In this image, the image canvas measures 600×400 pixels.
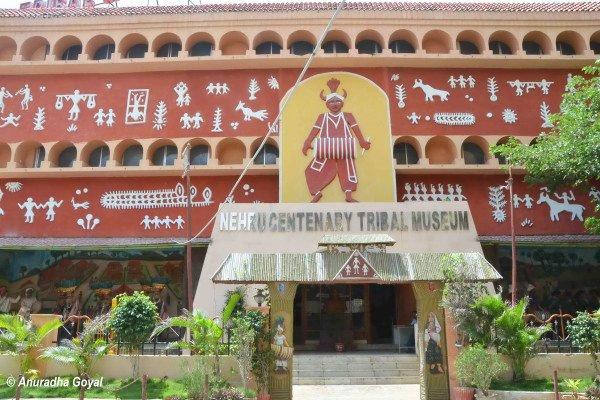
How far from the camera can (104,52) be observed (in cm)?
2195

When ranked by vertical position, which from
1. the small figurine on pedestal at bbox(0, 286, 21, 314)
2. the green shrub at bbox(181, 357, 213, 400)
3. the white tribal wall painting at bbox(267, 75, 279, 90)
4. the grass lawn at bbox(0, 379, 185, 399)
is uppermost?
the white tribal wall painting at bbox(267, 75, 279, 90)

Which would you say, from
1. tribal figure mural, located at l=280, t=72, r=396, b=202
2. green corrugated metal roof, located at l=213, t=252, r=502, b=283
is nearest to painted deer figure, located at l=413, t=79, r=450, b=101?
tribal figure mural, located at l=280, t=72, r=396, b=202

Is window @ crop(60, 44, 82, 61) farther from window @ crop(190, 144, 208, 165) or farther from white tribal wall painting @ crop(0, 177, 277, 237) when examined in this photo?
window @ crop(190, 144, 208, 165)

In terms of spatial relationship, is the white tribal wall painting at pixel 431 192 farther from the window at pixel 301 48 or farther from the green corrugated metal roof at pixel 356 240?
the green corrugated metal roof at pixel 356 240

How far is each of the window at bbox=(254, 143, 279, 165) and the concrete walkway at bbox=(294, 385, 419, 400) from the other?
970 cm

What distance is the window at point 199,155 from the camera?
20234mm

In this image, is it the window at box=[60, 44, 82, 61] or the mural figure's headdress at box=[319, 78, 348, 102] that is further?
the window at box=[60, 44, 82, 61]

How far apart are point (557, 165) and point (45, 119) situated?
19330mm

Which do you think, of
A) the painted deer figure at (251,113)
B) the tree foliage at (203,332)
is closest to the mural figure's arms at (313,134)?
the painted deer figure at (251,113)

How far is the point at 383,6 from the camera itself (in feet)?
72.0

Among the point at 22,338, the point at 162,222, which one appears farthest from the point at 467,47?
the point at 22,338

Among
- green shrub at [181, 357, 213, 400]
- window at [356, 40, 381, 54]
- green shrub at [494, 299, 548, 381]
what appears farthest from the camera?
window at [356, 40, 381, 54]

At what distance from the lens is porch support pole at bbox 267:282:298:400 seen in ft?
35.4

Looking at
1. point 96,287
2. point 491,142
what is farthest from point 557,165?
point 96,287
